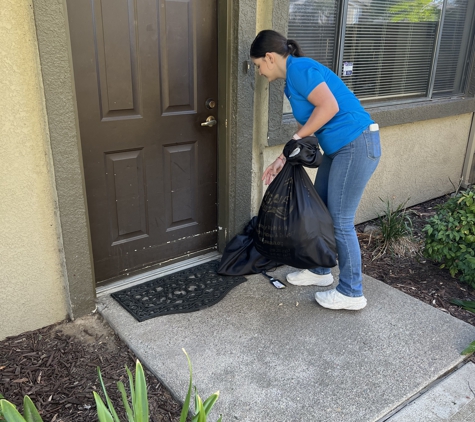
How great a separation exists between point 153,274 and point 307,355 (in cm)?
139

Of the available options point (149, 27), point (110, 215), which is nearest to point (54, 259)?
point (110, 215)

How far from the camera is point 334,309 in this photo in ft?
10.2

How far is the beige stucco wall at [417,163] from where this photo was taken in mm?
4770

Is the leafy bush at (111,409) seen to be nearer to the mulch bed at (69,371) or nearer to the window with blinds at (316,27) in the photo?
the mulch bed at (69,371)

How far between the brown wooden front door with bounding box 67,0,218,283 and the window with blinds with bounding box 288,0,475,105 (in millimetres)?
999

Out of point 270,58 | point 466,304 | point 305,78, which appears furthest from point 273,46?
point 466,304

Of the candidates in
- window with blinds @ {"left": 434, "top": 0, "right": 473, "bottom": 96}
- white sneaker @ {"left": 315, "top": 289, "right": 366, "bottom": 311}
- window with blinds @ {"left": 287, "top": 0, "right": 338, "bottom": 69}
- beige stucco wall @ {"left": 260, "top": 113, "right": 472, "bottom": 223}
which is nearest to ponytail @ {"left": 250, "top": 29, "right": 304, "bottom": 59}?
window with blinds @ {"left": 287, "top": 0, "right": 338, "bottom": 69}

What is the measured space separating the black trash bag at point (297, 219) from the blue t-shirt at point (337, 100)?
165 mm

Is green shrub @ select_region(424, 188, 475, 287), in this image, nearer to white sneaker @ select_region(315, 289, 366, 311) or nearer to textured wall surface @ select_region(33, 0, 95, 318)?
white sneaker @ select_region(315, 289, 366, 311)

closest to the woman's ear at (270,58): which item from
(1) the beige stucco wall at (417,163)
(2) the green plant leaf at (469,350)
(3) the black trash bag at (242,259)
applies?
(3) the black trash bag at (242,259)

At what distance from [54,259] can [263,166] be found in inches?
69.4

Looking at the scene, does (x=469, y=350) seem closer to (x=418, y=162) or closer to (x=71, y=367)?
(x=71, y=367)

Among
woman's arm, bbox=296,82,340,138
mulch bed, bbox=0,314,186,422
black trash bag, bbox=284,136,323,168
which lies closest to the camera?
mulch bed, bbox=0,314,186,422

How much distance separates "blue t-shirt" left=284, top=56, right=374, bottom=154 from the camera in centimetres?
271
